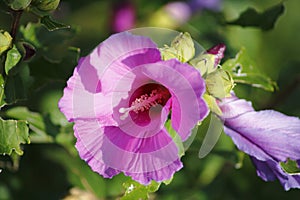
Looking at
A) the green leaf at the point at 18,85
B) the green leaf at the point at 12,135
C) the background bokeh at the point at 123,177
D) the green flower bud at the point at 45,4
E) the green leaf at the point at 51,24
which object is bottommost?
the background bokeh at the point at 123,177

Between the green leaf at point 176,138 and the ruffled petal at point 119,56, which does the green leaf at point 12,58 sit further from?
the green leaf at point 176,138

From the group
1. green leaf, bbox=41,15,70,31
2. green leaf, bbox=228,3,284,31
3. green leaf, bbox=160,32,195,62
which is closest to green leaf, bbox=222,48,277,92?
green leaf, bbox=228,3,284,31

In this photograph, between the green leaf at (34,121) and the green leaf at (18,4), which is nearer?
the green leaf at (18,4)

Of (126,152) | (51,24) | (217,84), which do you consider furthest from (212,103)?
(51,24)

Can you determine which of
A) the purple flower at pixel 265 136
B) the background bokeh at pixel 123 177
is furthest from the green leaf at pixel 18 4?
the purple flower at pixel 265 136

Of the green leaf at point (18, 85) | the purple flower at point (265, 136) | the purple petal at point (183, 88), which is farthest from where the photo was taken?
the green leaf at point (18, 85)

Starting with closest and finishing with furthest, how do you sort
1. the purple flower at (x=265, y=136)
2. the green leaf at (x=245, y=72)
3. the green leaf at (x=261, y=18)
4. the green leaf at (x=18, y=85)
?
the purple flower at (x=265, y=136) → the green leaf at (x=18, y=85) → the green leaf at (x=245, y=72) → the green leaf at (x=261, y=18)

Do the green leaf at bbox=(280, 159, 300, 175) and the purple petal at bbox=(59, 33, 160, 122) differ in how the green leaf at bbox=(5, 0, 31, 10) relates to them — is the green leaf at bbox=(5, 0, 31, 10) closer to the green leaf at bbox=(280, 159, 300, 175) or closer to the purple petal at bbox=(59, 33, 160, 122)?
the purple petal at bbox=(59, 33, 160, 122)

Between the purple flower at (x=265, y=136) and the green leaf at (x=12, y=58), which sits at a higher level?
the green leaf at (x=12, y=58)
